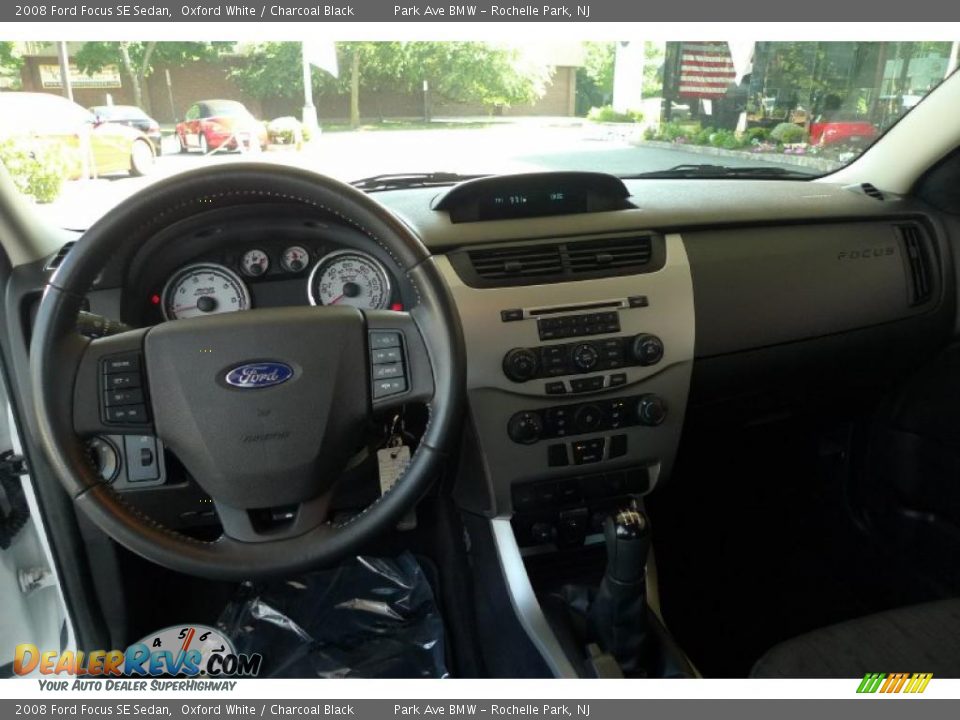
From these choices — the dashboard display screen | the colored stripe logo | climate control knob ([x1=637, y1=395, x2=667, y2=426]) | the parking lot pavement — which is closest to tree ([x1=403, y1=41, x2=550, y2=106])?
the parking lot pavement

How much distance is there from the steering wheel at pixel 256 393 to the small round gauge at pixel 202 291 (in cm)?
24

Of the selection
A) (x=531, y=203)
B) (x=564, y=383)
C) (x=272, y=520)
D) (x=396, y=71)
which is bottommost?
(x=272, y=520)

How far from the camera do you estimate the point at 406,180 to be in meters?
2.04

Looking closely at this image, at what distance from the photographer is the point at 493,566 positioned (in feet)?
6.46

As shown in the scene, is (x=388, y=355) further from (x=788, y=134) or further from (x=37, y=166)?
(x=788, y=134)

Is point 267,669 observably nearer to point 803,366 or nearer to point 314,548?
point 314,548

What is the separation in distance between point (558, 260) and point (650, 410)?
43 cm

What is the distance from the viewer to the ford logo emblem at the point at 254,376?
1.26m

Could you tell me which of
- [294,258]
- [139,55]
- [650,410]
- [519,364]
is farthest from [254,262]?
[650,410]

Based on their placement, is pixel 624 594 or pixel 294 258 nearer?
pixel 294 258

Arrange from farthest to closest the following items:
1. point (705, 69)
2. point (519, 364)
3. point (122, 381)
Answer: point (705, 69), point (519, 364), point (122, 381)

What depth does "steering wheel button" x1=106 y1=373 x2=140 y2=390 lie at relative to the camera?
1.25 meters

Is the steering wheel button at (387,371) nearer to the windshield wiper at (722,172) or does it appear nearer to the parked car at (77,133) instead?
the parked car at (77,133)

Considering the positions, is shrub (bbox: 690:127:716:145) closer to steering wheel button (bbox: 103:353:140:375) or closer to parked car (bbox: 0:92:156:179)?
parked car (bbox: 0:92:156:179)
